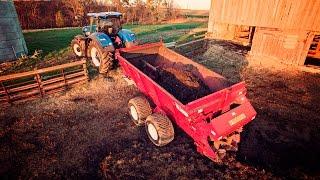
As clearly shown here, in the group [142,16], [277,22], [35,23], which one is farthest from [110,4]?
[277,22]

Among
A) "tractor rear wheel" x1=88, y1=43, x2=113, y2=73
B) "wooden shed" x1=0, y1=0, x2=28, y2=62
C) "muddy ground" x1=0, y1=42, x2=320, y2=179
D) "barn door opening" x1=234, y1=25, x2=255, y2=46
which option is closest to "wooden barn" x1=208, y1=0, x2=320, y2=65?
"barn door opening" x1=234, y1=25, x2=255, y2=46

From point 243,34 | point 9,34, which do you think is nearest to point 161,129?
point 9,34

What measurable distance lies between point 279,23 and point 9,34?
13658 millimetres

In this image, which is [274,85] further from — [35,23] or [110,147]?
[35,23]

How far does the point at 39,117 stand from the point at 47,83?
1656 mm

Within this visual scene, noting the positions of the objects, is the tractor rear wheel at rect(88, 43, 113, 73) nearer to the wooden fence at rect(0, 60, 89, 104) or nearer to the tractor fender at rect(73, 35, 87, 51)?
the wooden fence at rect(0, 60, 89, 104)

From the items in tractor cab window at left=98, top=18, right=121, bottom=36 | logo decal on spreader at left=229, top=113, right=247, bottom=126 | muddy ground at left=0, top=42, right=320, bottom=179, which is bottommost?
muddy ground at left=0, top=42, right=320, bottom=179

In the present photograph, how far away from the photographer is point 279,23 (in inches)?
427

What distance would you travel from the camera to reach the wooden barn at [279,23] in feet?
32.9

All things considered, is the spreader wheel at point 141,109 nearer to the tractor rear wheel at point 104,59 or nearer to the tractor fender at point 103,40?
the tractor rear wheel at point 104,59

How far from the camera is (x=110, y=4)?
98.2 ft

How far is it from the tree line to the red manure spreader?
1359cm

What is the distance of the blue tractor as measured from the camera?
Answer: 903 centimetres

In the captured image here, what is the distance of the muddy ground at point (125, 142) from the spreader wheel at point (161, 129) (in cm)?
33
